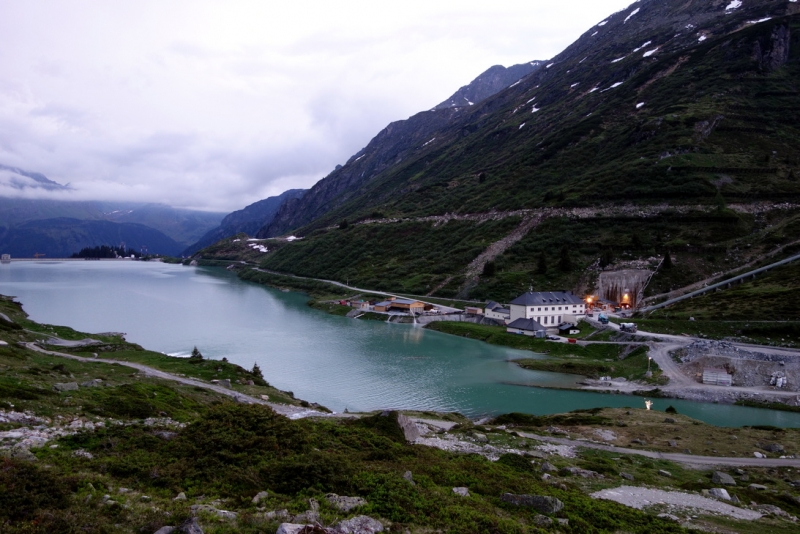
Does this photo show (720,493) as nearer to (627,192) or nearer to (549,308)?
→ (549,308)

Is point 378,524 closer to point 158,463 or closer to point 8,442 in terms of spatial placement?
point 158,463

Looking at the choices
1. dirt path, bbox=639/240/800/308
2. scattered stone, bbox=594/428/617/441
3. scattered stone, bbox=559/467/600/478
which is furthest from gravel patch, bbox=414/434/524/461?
dirt path, bbox=639/240/800/308

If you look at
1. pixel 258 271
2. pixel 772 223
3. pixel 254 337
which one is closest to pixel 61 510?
pixel 254 337

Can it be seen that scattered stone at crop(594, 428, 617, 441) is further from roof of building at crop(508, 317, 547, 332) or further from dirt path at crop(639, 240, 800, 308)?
dirt path at crop(639, 240, 800, 308)

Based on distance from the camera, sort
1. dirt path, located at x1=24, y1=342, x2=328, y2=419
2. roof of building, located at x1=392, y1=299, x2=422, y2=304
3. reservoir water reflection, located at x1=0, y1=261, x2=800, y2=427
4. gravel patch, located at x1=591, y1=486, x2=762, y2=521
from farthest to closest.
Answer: roof of building, located at x1=392, y1=299, x2=422, y2=304 → reservoir water reflection, located at x1=0, y1=261, x2=800, y2=427 → dirt path, located at x1=24, y1=342, x2=328, y2=419 → gravel patch, located at x1=591, y1=486, x2=762, y2=521

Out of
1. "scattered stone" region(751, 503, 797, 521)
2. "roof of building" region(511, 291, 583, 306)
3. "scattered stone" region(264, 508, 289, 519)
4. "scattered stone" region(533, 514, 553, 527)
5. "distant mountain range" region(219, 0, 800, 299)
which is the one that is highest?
"distant mountain range" region(219, 0, 800, 299)

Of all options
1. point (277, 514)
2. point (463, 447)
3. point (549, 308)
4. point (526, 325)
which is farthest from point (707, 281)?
point (277, 514)

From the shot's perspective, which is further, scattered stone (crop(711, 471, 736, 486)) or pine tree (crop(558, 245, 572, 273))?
pine tree (crop(558, 245, 572, 273))
